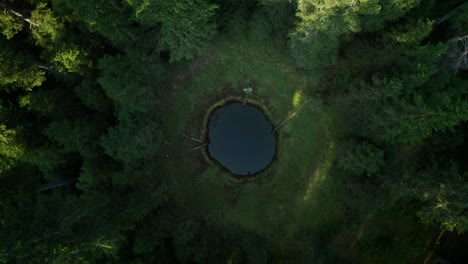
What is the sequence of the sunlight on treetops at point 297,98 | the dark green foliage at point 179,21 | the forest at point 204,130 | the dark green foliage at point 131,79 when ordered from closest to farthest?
the dark green foliage at point 179,21 → the forest at point 204,130 → the dark green foliage at point 131,79 → the sunlight on treetops at point 297,98

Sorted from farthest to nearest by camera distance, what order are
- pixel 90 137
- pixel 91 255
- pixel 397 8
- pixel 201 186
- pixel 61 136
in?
pixel 201 186
pixel 90 137
pixel 61 136
pixel 397 8
pixel 91 255

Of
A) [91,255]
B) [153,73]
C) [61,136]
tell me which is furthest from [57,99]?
[91,255]

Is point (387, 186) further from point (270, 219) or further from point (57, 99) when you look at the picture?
point (57, 99)

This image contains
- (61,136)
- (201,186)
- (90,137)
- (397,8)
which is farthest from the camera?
(201,186)

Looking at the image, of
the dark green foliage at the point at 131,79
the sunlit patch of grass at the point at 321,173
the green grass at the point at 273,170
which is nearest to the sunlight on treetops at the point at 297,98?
the green grass at the point at 273,170

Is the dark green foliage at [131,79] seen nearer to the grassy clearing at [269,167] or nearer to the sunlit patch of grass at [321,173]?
the grassy clearing at [269,167]

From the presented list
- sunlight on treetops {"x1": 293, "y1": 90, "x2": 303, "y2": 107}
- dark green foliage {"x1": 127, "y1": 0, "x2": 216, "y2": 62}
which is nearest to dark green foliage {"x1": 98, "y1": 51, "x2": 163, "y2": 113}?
dark green foliage {"x1": 127, "y1": 0, "x2": 216, "y2": 62}

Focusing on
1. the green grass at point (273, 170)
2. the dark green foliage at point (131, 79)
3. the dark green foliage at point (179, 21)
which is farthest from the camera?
the green grass at point (273, 170)

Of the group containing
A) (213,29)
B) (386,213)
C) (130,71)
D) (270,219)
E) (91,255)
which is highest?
(213,29)

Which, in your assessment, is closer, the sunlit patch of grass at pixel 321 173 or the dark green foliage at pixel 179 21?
the dark green foliage at pixel 179 21

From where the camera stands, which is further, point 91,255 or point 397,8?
point 397,8
